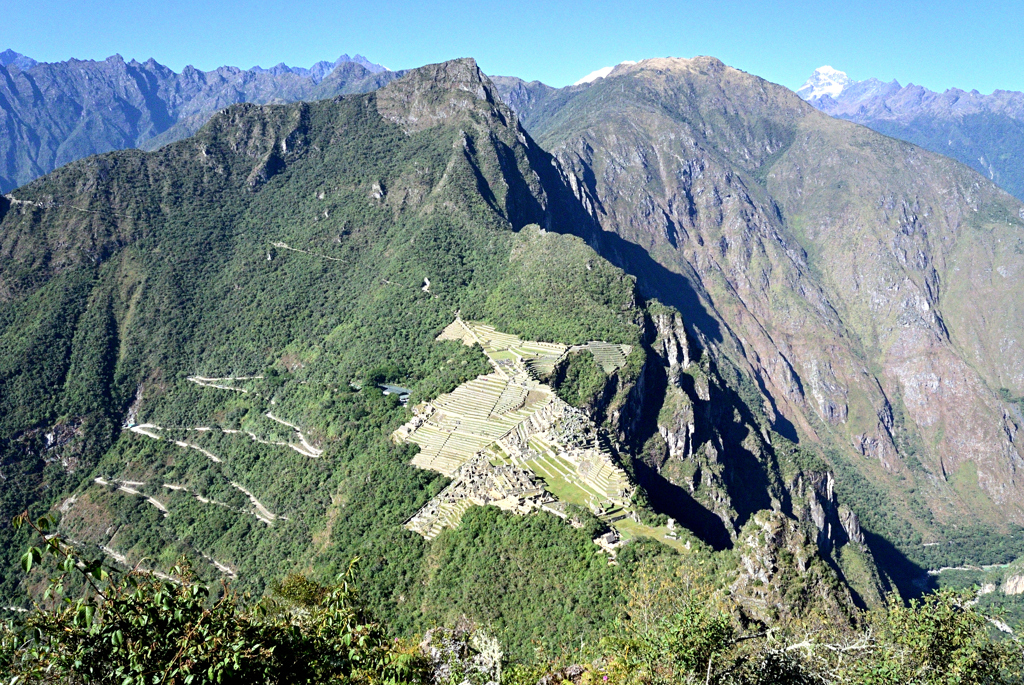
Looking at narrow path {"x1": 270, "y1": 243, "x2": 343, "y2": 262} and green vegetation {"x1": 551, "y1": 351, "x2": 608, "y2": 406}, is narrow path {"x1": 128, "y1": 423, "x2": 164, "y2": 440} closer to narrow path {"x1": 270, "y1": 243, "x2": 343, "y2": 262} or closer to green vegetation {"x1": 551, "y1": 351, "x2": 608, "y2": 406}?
narrow path {"x1": 270, "y1": 243, "x2": 343, "y2": 262}

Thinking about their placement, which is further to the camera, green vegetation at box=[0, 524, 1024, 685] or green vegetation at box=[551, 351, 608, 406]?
green vegetation at box=[551, 351, 608, 406]

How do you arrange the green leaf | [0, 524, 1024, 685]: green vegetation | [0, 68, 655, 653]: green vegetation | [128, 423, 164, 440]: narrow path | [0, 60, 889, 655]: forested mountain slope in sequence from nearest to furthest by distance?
the green leaf < [0, 524, 1024, 685]: green vegetation < [0, 60, 889, 655]: forested mountain slope < [0, 68, 655, 653]: green vegetation < [128, 423, 164, 440]: narrow path

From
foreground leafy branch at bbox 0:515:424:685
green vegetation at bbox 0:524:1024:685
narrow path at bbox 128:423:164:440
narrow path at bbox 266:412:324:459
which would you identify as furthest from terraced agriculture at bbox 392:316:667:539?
narrow path at bbox 128:423:164:440

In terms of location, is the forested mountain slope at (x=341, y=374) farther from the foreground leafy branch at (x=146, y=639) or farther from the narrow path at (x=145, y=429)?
the foreground leafy branch at (x=146, y=639)

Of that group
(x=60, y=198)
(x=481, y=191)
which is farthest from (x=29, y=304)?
(x=481, y=191)

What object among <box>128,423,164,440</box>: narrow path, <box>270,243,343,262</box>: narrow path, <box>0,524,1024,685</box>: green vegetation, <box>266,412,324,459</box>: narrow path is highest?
<box>270,243,343,262</box>: narrow path

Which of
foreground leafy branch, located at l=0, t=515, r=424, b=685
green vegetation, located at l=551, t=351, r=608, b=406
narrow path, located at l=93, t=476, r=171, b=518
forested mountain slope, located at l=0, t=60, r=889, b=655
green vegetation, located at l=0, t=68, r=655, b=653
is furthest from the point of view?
narrow path, located at l=93, t=476, r=171, b=518

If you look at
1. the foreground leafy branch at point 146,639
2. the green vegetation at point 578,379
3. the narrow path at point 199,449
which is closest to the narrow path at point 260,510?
the narrow path at point 199,449
